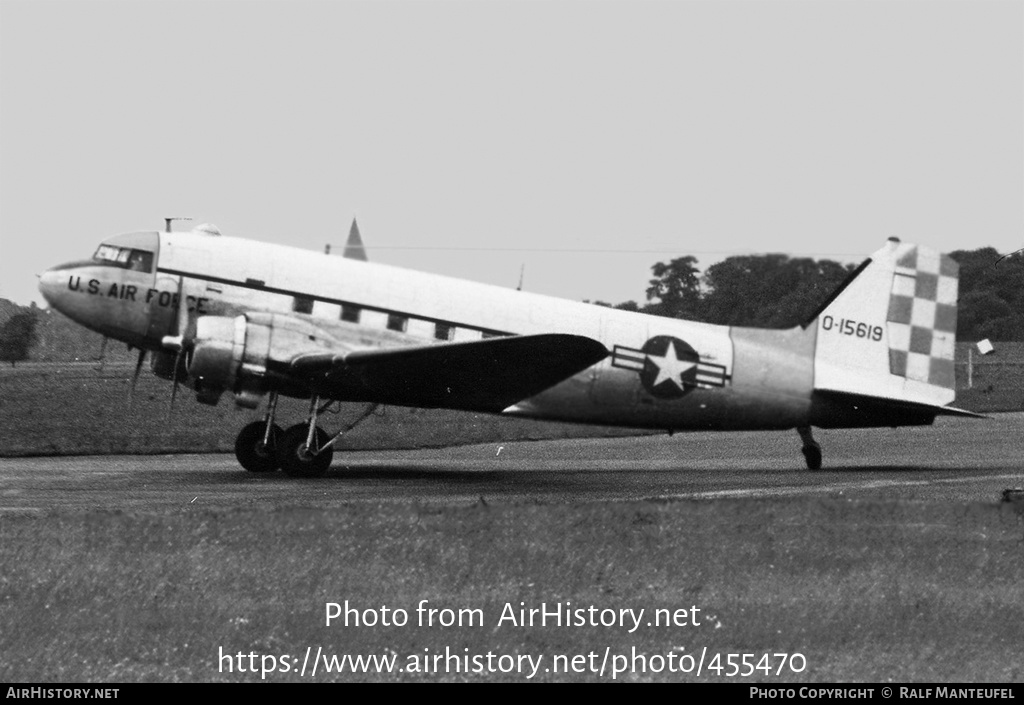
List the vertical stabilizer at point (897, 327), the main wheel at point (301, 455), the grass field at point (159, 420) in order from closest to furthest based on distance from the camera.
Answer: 1. the main wheel at point (301, 455)
2. the vertical stabilizer at point (897, 327)
3. the grass field at point (159, 420)

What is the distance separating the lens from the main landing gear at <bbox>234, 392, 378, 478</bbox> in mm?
19703

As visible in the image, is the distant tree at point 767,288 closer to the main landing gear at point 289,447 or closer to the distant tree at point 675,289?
the distant tree at point 675,289

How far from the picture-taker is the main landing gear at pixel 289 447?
64.6ft

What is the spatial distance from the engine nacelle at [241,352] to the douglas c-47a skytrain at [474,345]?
2 centimetres

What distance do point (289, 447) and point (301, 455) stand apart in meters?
0.26

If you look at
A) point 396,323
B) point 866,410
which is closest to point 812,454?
point 866,410

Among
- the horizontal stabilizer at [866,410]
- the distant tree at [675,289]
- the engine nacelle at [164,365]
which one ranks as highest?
the distant tree at [675,289]

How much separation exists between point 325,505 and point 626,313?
745cm

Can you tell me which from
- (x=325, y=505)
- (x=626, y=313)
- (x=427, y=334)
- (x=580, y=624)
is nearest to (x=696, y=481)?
(x=626, y=313)

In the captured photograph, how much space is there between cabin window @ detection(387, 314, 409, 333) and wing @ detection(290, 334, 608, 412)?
2.97 feet

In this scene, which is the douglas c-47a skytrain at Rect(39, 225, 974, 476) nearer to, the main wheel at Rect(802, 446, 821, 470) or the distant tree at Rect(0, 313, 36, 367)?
the main wheel at Rect(802, 446, 821, 470)

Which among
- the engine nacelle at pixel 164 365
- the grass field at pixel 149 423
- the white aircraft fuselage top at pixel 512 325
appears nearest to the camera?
the white aircraft fuselage top at pixel 512 325

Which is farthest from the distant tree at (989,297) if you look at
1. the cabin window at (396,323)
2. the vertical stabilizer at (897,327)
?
the cabin window at (396,323)

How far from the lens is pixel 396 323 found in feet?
66.7
